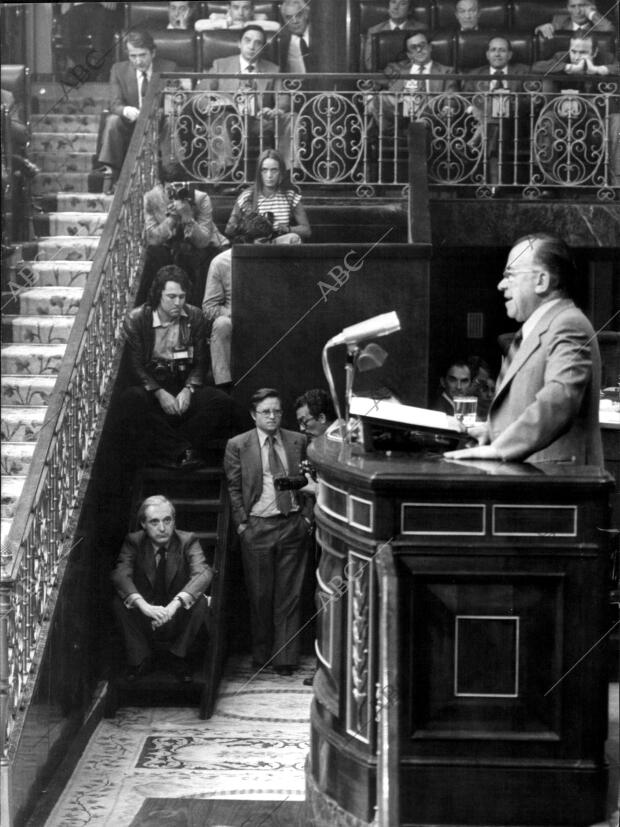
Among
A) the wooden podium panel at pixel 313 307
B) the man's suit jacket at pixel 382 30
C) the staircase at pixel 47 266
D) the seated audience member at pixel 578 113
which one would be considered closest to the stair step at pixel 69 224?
the staircase at pixel 47 266

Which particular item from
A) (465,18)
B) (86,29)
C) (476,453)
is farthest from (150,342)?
(476,453)

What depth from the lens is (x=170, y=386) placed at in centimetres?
713

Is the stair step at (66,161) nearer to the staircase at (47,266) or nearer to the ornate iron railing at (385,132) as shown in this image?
the staircase at (47,266)

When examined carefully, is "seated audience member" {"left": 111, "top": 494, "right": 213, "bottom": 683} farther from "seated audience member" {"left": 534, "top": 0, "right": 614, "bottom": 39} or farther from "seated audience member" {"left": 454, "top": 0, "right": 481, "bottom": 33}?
"seated audience member" {"left": 454, "top": 0, "right": 481, "bottom": 33}

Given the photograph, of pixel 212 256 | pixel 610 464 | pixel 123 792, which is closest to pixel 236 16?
pixel 212 256

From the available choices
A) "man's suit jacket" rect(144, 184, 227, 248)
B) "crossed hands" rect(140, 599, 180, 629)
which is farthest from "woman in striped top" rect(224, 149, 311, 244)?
"crossed hands" rect(140, 599, 180, 629)

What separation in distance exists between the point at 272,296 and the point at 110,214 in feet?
2.95

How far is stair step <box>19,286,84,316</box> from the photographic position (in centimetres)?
719

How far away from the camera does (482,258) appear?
7922mm

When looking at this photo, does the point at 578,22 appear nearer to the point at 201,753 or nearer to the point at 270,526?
the point at 270,526

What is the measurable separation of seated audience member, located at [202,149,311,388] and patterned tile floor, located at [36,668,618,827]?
1602 millimetres

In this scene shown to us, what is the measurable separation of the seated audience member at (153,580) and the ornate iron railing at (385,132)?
2.45 meters

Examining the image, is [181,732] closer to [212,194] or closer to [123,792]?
[123,792]

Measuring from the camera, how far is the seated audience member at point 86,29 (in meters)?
6.85
